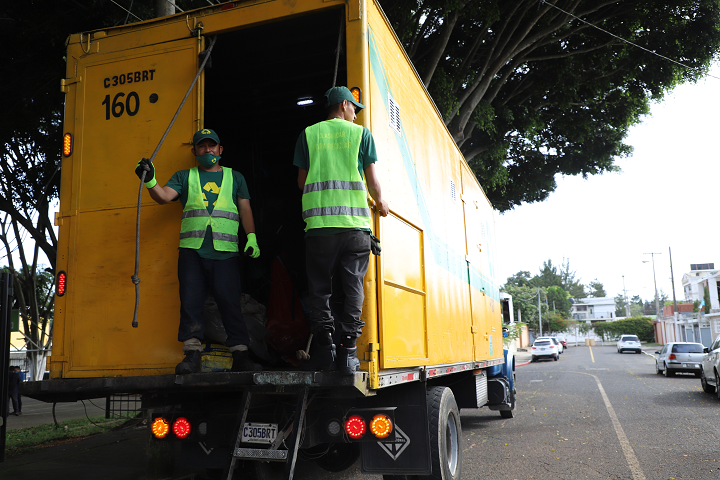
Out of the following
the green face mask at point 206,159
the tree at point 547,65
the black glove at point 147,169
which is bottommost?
the black glove at point 147,169

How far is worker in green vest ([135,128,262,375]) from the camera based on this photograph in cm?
379

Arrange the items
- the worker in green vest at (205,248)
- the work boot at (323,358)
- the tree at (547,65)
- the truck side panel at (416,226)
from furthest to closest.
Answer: the tree at (547,65)
the truck side panel at (416,226)
the worker in green vest at (205,248)
the work boot at (323,358)

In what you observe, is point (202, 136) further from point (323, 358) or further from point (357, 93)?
point (323, 358)

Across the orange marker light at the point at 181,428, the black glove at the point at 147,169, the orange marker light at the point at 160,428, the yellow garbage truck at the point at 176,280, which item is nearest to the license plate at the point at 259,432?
the yellow garbage truck at the point at 176,280

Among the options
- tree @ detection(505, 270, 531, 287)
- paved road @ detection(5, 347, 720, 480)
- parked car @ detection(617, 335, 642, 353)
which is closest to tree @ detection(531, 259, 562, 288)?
tree @ detection(505, 270, 531, 287)

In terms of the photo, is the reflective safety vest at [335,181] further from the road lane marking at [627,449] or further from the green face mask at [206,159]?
the road lane marking at [627,449]

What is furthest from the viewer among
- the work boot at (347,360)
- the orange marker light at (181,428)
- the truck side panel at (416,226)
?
the orange marker light at (181,428)

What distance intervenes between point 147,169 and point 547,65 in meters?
14.5

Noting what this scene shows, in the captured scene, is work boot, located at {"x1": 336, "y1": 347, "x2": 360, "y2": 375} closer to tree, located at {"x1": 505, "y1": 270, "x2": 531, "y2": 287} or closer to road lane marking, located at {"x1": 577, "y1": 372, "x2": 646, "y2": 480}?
road lane marking, located at {"x1": 577, "y1": 372, "x2": 646, "y2": 480}

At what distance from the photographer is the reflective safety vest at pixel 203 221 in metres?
3.89

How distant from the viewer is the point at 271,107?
6.57 metres

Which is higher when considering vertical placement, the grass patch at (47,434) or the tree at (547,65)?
the tree at (547,65)

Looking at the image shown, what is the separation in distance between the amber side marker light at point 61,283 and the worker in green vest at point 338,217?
1919 millimetres

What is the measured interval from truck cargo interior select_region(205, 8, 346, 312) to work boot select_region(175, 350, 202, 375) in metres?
1.81
